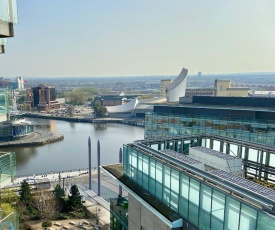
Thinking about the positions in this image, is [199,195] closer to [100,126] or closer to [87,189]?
[87,189]

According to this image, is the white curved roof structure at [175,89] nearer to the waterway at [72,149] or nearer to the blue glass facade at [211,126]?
the waterway at [72,149]

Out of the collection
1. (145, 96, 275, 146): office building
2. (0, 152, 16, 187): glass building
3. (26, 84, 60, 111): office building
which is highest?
(0, 152, 16, 187): glass building

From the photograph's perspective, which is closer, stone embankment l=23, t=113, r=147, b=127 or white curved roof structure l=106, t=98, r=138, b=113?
stone embankment l=23, t=113, r=147, b=127

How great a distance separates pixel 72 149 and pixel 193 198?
148 feet

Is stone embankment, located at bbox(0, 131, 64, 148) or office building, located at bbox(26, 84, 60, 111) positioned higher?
office building, located at bbox(26, 84, 60, 111)

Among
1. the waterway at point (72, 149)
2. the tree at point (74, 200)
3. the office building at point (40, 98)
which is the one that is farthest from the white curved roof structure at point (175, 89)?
the office building at point (40, 98)

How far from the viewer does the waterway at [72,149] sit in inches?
1633

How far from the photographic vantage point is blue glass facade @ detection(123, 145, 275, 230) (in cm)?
704

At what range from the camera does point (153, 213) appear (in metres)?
10.5

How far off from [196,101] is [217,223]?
26.7m

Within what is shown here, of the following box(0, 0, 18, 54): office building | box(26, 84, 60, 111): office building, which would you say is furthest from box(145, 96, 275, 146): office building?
box(26, 84, 60, 111): office building

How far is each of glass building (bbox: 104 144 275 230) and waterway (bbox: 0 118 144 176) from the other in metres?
30.4

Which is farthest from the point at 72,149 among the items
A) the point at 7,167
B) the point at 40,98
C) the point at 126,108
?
the point at 40,98

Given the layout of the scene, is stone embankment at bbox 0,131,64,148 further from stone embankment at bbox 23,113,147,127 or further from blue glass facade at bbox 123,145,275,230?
blue glass facade at bbox 123,145,275,230
